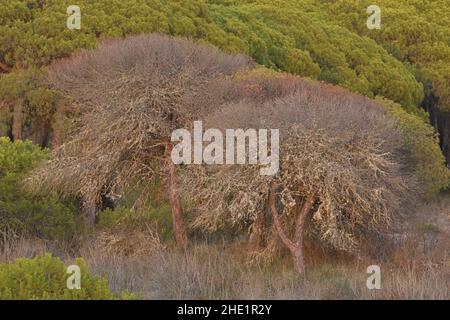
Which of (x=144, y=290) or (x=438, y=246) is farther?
(x=438, y=246)

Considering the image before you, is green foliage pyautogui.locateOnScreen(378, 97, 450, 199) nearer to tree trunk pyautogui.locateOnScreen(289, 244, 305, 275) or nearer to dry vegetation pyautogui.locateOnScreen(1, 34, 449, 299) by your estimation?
dry vegetation pyautogui.locateOnScreen(1, 34, 449, 299)

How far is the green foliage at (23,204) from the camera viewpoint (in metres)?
12.7

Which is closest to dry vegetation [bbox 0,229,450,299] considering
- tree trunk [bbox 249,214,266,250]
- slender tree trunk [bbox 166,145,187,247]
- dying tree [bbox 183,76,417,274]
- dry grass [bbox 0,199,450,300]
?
dry grass [bbox 0,199,450,300]

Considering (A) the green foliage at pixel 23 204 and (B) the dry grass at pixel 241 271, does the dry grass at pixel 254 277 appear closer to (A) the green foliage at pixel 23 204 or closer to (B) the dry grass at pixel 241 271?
(B) the dry grass at pixel 241 271

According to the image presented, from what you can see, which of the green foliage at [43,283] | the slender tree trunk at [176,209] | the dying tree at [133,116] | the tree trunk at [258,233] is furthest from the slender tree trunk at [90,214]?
the green foliage at [43,283]

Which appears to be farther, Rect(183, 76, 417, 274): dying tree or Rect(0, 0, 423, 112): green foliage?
Rect(0, 0, 423, 112): green foliage

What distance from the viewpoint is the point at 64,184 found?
1295cm

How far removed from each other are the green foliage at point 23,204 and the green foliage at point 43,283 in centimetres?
534

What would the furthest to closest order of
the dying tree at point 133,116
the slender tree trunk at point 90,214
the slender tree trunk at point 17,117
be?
the slender tree trunk at point 17,117
the slender tree trunk at point 90,214
the dying tree at point 133,116

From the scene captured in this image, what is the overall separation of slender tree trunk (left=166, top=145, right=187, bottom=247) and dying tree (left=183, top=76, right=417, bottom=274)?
3.06 ft

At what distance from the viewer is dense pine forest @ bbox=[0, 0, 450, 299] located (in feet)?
33.3
